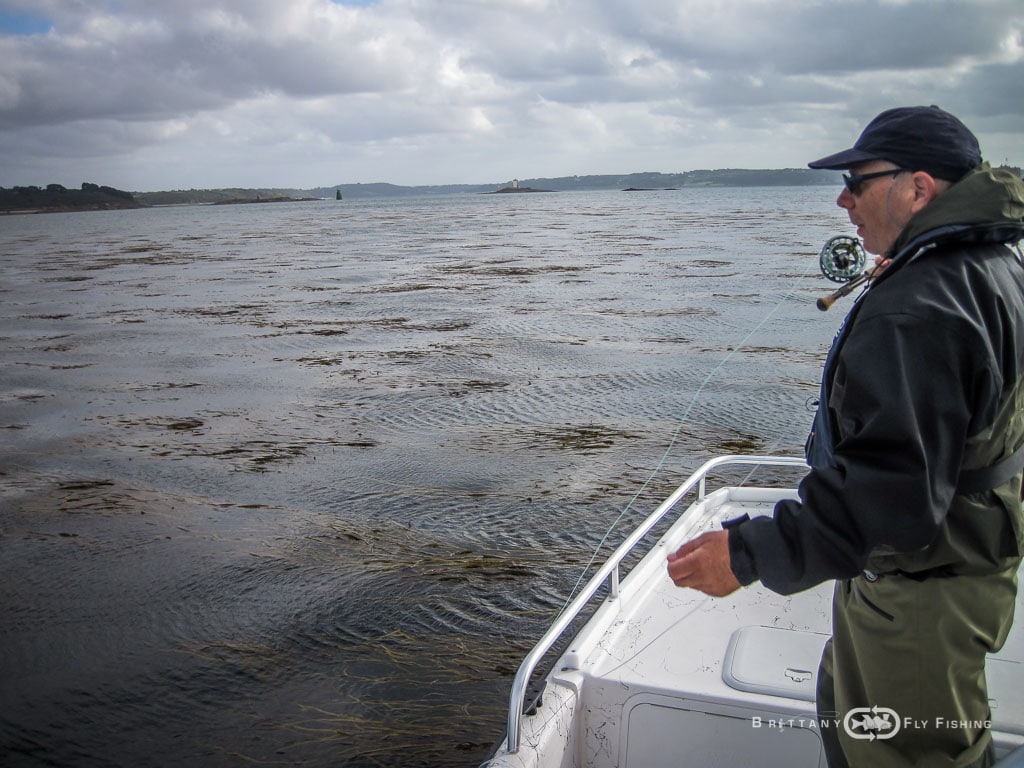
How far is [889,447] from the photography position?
165cm

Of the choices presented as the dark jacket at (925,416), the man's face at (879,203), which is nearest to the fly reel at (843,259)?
the man's face at (879,203)

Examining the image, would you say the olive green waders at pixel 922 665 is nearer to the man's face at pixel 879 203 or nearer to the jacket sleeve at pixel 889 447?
the jacket sleeve at pixel 889 447

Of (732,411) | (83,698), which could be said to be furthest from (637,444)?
(83,698)

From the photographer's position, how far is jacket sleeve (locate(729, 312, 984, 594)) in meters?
1.64

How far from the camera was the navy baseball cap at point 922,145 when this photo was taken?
180 cm

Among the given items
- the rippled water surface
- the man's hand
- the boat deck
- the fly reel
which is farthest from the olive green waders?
the rippled water surface

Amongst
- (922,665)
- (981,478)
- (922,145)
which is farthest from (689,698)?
(922,145)

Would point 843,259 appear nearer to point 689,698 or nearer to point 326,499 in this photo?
point 689,698

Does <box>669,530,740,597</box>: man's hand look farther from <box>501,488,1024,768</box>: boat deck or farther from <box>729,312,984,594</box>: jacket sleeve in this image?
<box>501,488,1024,768</box>: boat deck

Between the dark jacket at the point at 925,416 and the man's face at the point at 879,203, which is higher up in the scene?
the man's face at the point at 879,203

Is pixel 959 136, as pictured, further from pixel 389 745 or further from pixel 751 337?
pixel 751 337

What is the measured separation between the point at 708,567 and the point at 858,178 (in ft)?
3.05

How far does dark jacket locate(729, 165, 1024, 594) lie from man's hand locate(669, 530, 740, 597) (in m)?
0.03

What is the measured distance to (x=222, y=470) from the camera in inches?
333
